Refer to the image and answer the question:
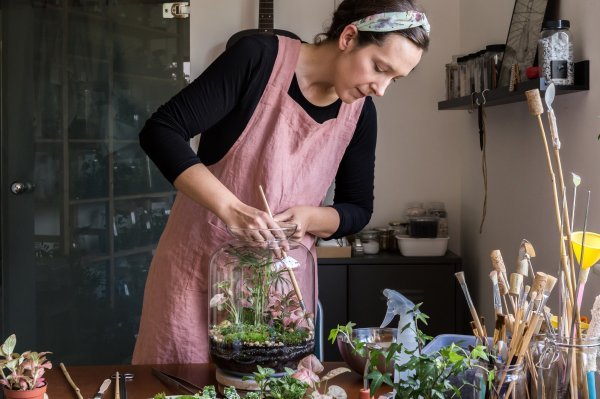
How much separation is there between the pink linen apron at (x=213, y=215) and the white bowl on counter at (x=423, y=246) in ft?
4.67

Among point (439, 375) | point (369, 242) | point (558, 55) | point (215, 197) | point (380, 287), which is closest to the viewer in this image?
point (439, 375)

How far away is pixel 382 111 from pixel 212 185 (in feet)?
6.40

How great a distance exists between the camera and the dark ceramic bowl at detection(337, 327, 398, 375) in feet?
4.72

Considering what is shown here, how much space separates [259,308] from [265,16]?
6.99 feet

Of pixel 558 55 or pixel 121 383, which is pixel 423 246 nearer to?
pixel 558 55

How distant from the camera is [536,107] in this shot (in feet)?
3.61

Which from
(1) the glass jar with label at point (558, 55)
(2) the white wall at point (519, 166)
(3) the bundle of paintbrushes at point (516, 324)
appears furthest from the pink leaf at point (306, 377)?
(1) the glass jar with label at point (558, 55)

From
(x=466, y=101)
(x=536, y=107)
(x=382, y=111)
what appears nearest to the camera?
(x=536, y=107)

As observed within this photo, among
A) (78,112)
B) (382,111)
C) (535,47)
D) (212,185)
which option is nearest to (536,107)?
(212,185)

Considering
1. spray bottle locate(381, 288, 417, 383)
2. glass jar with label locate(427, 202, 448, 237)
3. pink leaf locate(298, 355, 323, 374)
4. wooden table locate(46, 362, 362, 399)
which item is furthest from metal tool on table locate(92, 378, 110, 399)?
glass jar with label locate(427, 202, 448, 237)

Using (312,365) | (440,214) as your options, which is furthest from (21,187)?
(312,365)

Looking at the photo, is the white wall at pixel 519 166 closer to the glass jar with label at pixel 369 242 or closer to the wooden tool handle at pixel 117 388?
the glass jar with label at pixel 369 242

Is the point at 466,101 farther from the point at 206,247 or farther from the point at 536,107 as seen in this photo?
the point at 536,107

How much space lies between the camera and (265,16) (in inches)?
131
